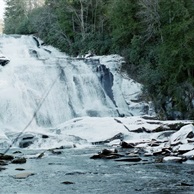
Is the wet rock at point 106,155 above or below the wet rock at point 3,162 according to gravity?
below

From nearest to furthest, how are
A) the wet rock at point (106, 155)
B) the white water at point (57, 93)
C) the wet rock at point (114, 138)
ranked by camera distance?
the wet rock at point (106, 155) → the wet rock at point (114, 138) → the white water at point (57, 93)

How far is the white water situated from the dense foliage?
155 cm

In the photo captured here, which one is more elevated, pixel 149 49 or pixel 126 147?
pixel 149 49

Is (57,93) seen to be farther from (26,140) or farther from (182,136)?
(182,136)

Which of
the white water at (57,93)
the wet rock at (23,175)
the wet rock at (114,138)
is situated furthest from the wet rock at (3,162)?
the white water at (57,93)

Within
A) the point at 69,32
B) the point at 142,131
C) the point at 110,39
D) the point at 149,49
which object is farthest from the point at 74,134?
the point at 69,32

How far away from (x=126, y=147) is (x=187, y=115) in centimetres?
840

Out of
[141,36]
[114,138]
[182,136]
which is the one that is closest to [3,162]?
[114,138]

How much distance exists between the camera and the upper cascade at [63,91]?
86.5 ft

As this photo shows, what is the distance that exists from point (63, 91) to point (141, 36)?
765cm

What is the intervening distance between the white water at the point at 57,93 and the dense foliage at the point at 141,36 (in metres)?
1.55

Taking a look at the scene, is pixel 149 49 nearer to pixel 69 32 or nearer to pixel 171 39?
pixel 171 39

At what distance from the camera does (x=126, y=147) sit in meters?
19.6

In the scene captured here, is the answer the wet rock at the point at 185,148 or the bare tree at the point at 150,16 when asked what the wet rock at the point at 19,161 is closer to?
the wet rock at the point at 185,148
